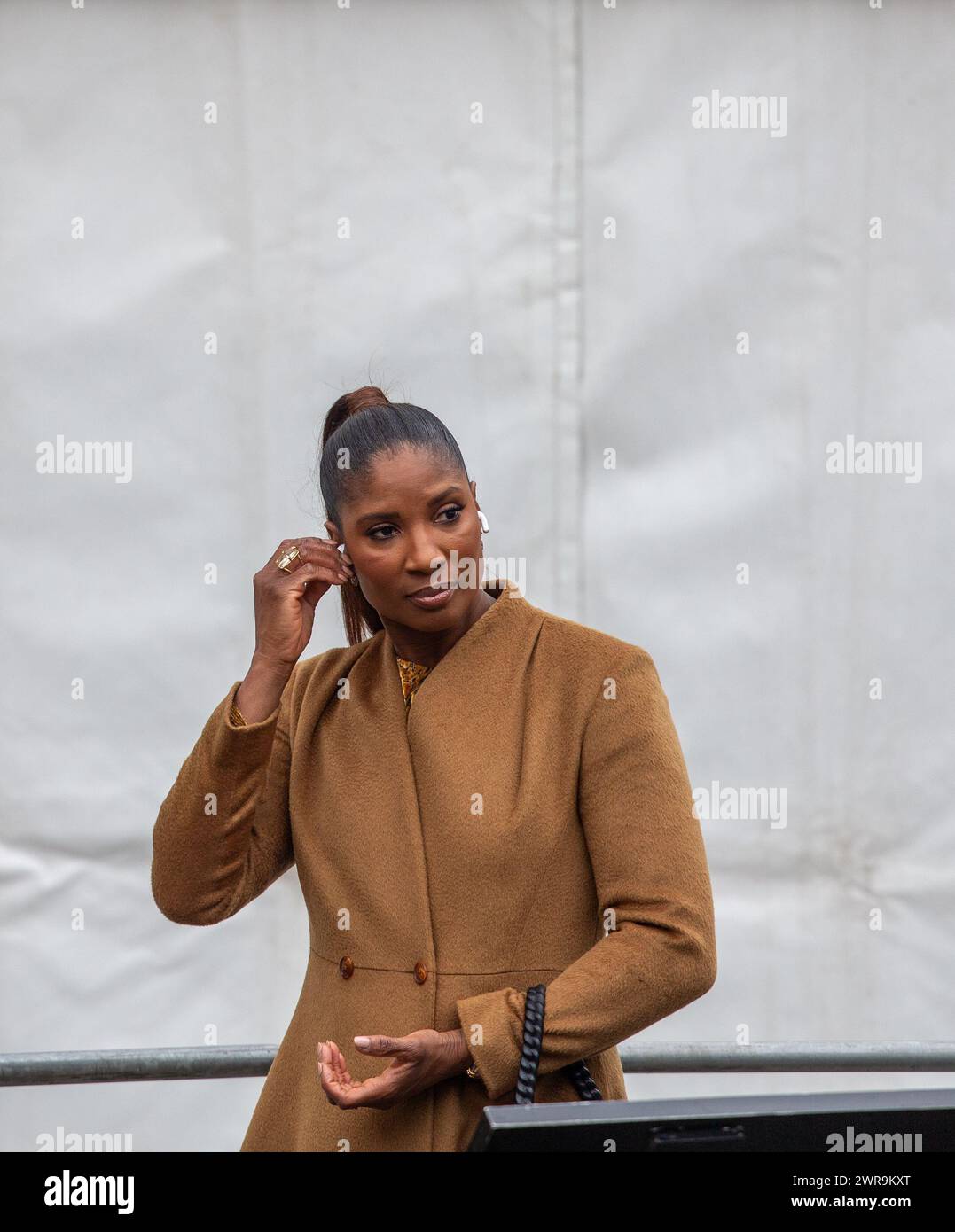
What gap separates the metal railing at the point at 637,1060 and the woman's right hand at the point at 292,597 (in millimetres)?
824

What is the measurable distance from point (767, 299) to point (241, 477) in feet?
3.31

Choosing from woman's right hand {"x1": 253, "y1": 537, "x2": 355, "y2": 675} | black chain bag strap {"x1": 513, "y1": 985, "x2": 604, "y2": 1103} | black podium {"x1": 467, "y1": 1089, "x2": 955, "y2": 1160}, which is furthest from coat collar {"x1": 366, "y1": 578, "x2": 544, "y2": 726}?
black podium {"x1": 467, "y1": 1089, "x2": 955, "y2": 1160}

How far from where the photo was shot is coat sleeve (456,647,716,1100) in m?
1.44

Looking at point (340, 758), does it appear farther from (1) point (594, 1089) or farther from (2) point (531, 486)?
(2) point (531, 486)

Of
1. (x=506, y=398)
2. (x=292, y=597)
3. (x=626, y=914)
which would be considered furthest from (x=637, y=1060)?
(x=506, y=398)

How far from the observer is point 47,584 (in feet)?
8.81

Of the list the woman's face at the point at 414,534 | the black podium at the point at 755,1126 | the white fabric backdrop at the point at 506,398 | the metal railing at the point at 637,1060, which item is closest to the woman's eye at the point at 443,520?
the woman's face at the point at 414,534

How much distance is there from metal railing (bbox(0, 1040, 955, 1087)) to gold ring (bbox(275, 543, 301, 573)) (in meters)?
0.86

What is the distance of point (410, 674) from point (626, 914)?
38 cm

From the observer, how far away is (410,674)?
169 centimetres

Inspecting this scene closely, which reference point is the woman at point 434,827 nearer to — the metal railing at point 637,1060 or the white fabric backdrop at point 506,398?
the metal railing at point 637,1060

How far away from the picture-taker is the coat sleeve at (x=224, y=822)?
5.20 feet

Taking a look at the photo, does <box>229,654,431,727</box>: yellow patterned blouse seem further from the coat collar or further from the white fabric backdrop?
the white fabric backdrop

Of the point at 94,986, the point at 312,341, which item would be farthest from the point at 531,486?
the point at 94,986
